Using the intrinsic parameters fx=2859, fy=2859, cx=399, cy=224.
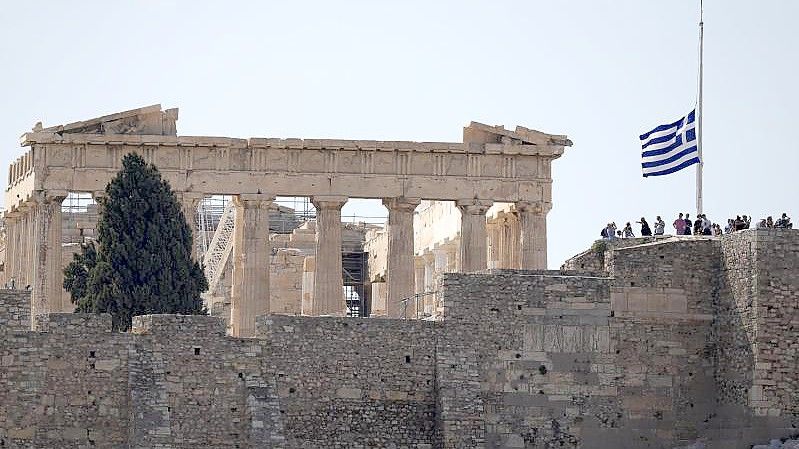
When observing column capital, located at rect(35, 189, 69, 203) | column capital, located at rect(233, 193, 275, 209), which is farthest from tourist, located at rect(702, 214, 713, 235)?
column capital, located at rect(35, 189, 69, 203)

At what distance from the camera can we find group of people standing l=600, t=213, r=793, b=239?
221ft

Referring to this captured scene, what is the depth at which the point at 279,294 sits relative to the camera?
99.2 m

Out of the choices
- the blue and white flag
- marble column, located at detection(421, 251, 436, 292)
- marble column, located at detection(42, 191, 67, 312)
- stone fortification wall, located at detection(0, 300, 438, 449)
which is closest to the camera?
stone fortification wall, located at detection(0, 300, 438, 449)

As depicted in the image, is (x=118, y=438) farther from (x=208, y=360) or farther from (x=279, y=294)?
(x=279, y=294)

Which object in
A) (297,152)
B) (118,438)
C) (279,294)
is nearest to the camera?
(118,438)

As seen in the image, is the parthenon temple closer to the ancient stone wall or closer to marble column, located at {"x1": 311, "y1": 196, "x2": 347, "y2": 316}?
marble column, located at {"x1": 311, "y1": 196, "x2": 347, "y2": 316}

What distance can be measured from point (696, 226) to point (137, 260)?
45.7 ft

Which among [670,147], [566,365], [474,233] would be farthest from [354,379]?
[474,233]

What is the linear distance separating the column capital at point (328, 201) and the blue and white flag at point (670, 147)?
68.8 ft

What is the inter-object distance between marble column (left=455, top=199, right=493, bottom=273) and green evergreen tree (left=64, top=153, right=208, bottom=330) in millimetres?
19370

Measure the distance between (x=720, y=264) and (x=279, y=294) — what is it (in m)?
36.2

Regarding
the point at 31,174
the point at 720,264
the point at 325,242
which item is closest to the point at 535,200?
the point at 325,242

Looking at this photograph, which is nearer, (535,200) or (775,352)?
(775,352)

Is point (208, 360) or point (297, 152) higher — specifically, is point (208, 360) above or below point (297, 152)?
below
